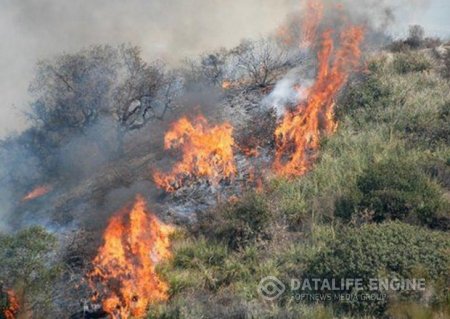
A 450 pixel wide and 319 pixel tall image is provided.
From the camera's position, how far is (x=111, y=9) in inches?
1208

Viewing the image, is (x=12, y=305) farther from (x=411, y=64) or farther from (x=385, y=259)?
(x=411, y=64)

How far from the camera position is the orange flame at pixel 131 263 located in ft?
34.8

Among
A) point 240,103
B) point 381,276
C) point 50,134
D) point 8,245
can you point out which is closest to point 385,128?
point 240,103

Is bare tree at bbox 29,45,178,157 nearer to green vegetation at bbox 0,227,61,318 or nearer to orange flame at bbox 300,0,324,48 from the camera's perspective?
orange flame at bbox 300,0,324,48

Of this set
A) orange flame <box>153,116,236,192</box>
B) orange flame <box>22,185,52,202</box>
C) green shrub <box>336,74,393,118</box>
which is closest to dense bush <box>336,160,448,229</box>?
orange flame <box>153,116,236,192</box>

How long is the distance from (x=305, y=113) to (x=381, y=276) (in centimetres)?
923

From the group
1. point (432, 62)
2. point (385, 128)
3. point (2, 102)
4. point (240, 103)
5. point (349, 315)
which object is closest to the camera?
point (349, 315)

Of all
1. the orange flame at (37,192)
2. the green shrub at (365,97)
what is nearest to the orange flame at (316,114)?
the green shrub at (365,97)

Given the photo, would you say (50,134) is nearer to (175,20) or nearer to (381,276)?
(175,20)

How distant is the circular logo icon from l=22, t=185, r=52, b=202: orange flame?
11318 millimetres

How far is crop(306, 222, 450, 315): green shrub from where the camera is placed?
9.06 meters

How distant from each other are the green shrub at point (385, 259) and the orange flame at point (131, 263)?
3.31 meters

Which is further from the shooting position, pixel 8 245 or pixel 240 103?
pixel 240 103

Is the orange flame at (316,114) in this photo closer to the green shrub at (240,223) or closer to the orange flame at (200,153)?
the orange flame at (200,153)
